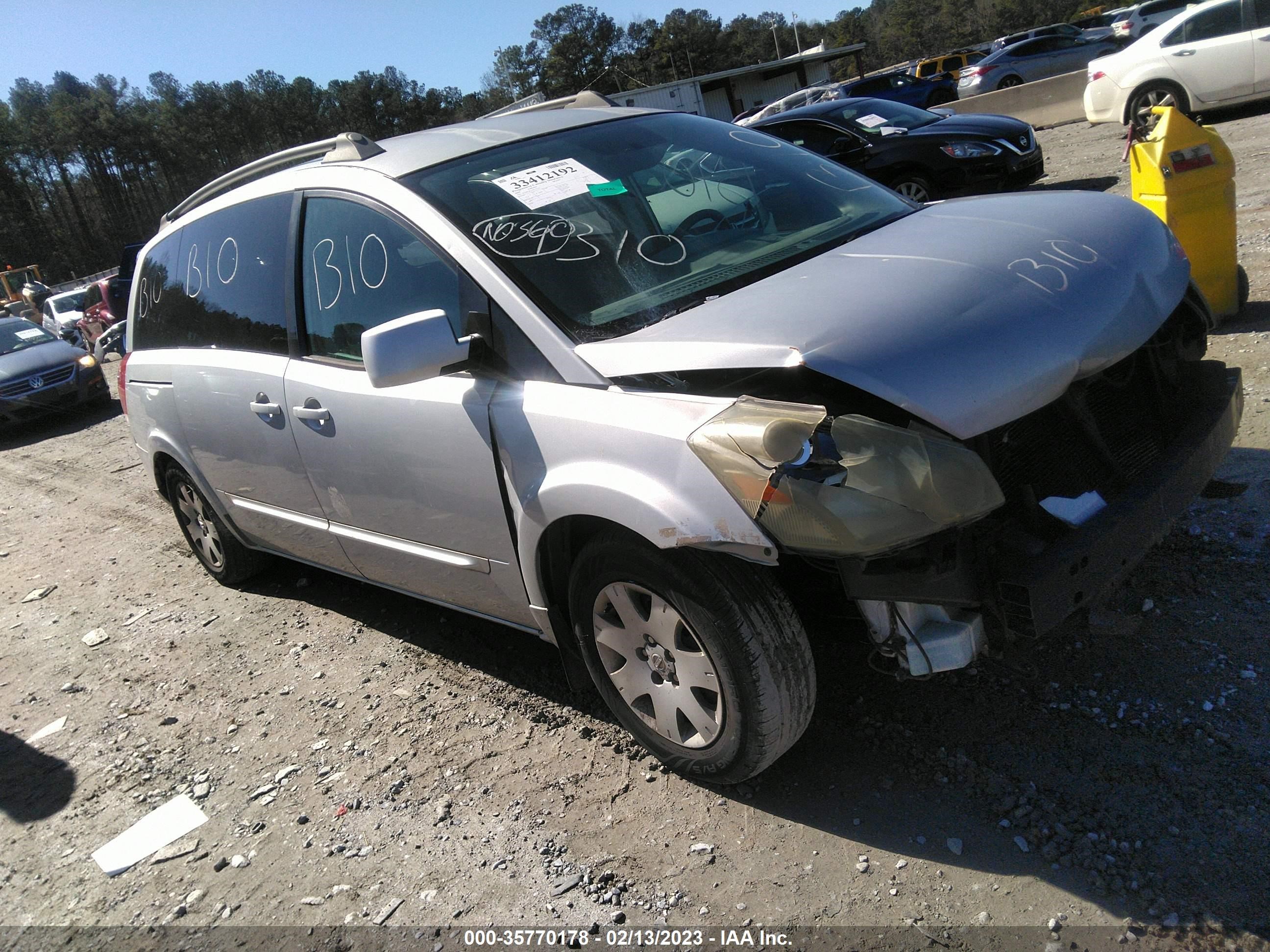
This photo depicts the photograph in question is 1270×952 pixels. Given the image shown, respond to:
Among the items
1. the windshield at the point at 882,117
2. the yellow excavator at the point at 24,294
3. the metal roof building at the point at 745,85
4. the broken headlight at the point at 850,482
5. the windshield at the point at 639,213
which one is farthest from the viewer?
the metal roof building at the point at 745,85

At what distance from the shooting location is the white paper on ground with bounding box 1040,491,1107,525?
2395 mm

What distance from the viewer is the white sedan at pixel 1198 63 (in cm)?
1195

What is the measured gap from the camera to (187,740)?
153 inches

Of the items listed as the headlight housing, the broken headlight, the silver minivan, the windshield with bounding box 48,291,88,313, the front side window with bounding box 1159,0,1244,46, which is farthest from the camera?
the windshield with bounding box 48,291,88,313

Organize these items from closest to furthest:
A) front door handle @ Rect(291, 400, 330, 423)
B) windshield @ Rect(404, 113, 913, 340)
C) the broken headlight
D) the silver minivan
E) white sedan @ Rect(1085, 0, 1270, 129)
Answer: the broken headlight
the silver minivan
windshield @ Rect(404, 113, 913, 340)
front door handle @ Rect(291, 400, 330, 423)
white sedan @ Rect(1085, 0, 1270, 129)

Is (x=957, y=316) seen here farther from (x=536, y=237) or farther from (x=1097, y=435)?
(x=536, y=237)

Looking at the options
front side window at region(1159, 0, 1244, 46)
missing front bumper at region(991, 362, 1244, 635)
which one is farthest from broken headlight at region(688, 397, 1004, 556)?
front side window at region(1159, 0, 1244, 46)

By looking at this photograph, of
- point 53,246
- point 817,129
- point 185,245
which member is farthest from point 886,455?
point 53,246

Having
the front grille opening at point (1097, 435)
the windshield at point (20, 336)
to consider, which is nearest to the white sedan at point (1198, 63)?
the front grille opening at point (1097, 435)

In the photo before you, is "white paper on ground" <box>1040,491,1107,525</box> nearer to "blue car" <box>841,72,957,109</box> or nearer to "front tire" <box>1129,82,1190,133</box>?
"front tire" <box>1129,82,1190,133</box>

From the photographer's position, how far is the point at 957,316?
7.84ft

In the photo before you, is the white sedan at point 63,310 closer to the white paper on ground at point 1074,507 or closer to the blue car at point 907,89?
the blue car at point 907,89

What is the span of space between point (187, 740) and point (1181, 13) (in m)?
14.5

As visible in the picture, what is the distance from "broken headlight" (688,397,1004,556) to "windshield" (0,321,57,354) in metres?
14.4
